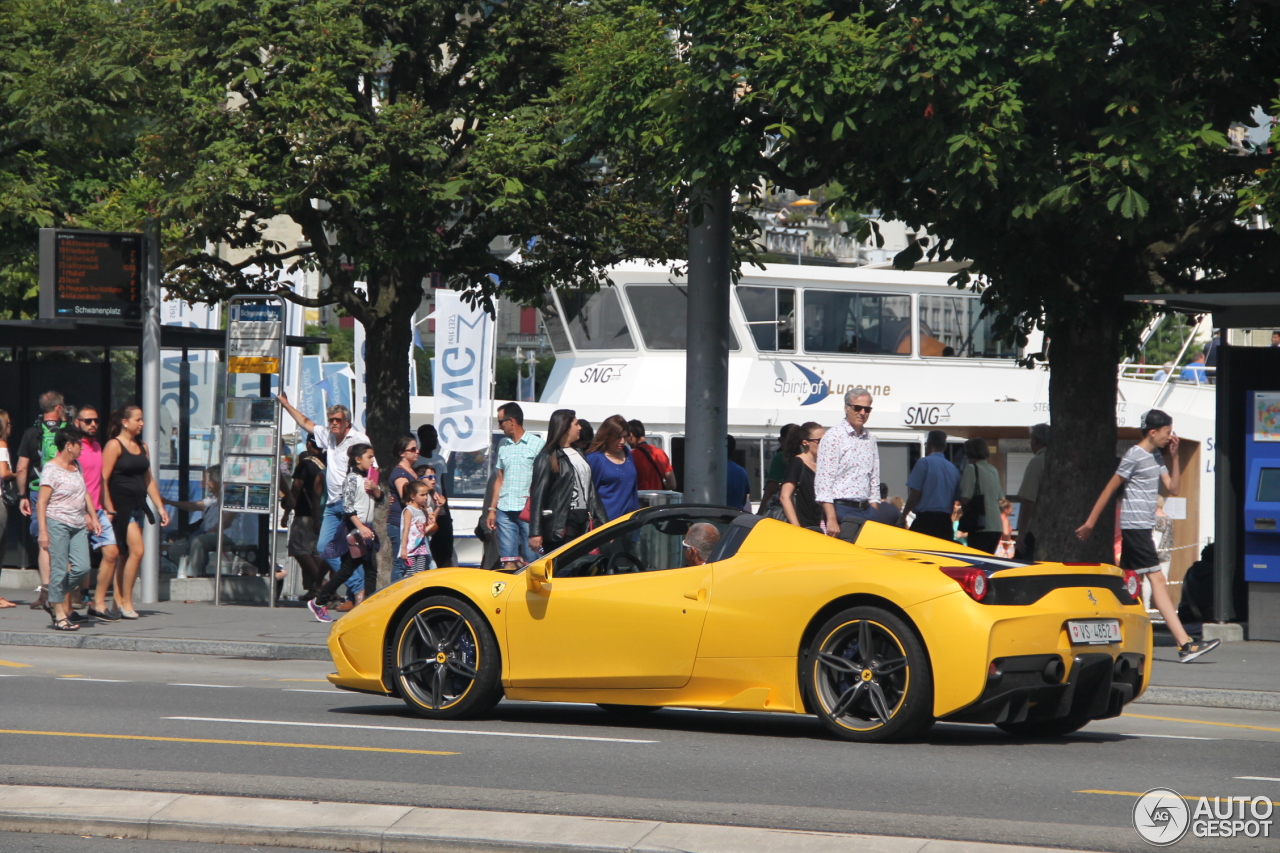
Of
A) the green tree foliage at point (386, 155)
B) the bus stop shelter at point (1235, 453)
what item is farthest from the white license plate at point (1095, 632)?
the green tree foliage at point (386, 155)

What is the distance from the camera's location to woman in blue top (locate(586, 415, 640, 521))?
12.8m

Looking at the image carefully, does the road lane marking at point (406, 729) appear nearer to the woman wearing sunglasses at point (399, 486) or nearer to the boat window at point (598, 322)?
the woman wearing sunglasses at point (399, 486)

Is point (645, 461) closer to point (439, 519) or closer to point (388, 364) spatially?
point (439, 519)

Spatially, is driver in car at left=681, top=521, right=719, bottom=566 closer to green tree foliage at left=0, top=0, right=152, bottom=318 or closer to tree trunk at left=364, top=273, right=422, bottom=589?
tree trunk at left=364, top=273, right=422, bottom=589

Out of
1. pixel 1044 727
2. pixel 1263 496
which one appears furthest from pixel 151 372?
pixel 1044 727

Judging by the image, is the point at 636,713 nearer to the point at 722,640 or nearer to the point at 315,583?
the point at 722,640

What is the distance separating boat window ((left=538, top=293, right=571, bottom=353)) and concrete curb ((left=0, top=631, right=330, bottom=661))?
12949 mm

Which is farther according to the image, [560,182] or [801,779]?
[560,182]

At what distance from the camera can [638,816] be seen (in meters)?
6.22

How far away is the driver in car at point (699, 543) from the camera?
353 inches

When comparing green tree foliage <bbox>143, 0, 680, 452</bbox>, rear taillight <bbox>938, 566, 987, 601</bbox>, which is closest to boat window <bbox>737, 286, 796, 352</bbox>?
green tree foliage <bbox>143, 0, 680, 452</bbox>

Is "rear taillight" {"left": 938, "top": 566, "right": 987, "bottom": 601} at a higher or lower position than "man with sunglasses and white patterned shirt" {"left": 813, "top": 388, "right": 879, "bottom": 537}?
lower

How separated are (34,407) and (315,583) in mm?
4908

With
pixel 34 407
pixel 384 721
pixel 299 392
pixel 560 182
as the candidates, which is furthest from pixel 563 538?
pixel 299 392
